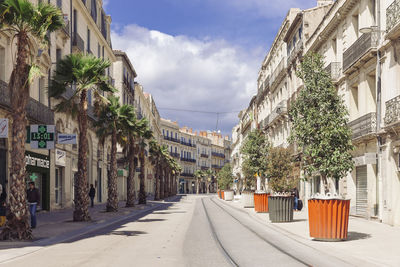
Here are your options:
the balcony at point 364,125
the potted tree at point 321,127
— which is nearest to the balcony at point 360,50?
the balcony at point 364,125

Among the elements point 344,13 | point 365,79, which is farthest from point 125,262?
point 344,13

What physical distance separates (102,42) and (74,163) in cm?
1378

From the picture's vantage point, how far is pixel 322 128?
15938 mm

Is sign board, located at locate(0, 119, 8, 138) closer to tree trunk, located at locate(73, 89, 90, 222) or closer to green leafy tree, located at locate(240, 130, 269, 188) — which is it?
tree trunk, located at locate(73, 89, 90, 222)

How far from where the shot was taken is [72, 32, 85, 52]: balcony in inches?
1410

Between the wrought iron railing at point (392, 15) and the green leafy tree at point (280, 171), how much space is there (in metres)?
11.0

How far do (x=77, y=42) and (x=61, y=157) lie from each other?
8.25m

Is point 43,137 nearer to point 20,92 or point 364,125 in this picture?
point 20,92

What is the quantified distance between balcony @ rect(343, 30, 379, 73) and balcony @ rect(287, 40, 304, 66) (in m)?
11.2

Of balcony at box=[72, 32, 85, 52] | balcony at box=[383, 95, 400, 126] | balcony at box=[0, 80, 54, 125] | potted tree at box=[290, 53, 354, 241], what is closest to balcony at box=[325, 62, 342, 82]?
balcony at box=[383, 95, 400, 126]

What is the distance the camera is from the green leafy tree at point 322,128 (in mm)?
15906

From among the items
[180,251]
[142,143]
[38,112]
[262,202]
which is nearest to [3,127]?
[180,251]

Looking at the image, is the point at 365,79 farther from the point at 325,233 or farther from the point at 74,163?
the point at 74,163

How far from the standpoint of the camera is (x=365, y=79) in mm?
24078
